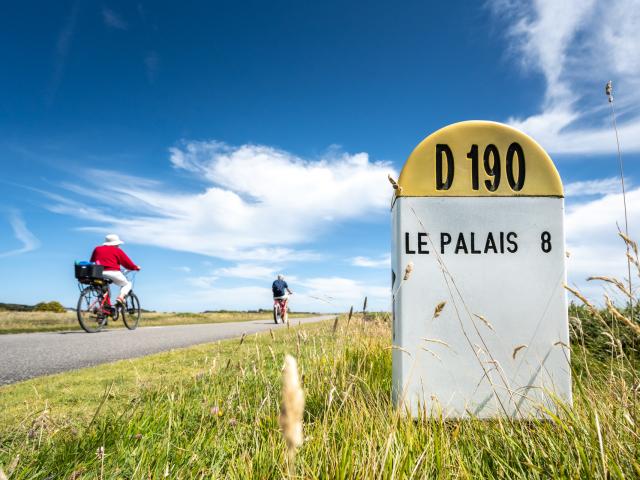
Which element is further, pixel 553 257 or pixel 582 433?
pixel 553 257

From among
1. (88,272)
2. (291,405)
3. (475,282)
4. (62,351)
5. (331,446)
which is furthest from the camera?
(88,272)

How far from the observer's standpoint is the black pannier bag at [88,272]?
10117 mm

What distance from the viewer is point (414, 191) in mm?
2453

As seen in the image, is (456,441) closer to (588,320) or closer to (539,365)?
(539,365)

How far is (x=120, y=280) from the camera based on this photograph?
11164 millimetres

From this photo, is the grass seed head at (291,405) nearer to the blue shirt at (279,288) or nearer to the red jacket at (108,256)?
the red jacket at (108,256)

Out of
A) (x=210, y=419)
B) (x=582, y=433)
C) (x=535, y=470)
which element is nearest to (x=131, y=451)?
(x=210, y=419)

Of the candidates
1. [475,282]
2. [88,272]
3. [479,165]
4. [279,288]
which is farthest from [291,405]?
[279,288]

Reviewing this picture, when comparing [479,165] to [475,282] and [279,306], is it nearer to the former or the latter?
[475,282]

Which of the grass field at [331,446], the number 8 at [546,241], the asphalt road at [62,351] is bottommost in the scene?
the asphalt road at [62,351]

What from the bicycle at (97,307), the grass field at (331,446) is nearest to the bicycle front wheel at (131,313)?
the bicycle at (97,307)

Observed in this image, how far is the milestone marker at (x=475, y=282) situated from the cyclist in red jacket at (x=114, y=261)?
33.4ft

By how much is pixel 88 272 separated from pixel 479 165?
9.96 meters

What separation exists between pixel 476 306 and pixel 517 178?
0.75m
